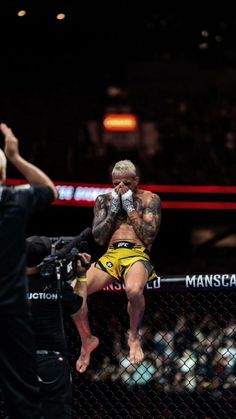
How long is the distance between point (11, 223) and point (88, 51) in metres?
12.0

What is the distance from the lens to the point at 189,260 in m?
11.3

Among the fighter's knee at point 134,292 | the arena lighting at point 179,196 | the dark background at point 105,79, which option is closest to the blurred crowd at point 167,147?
the dark background at point 105,79

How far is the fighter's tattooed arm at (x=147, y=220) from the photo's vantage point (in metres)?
5.54

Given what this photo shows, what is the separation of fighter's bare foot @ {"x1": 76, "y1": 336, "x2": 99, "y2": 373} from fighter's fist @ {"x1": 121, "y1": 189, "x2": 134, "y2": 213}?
81 centimetres

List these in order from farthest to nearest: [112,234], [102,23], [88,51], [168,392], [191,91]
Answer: [191,91]
[88,51]
[102,23]
[168,392]
[112,234]

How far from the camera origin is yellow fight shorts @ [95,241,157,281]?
5.48 metres

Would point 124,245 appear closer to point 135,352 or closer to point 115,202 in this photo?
point 115,202

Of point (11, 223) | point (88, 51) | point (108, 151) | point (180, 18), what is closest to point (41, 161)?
point (108, 151)

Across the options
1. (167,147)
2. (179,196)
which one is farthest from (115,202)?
(167,147)

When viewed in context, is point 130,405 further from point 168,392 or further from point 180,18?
point 180,18

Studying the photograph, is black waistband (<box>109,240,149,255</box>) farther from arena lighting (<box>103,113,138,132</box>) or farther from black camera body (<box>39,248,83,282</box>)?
arena lighting (<box>103,113,138,132</box>)

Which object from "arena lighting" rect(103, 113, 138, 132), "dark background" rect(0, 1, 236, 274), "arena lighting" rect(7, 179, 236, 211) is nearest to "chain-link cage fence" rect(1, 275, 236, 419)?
"dark background" rect(0, 1, 236, 274)

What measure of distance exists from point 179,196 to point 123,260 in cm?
712

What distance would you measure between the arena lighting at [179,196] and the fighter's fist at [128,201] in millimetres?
6333
